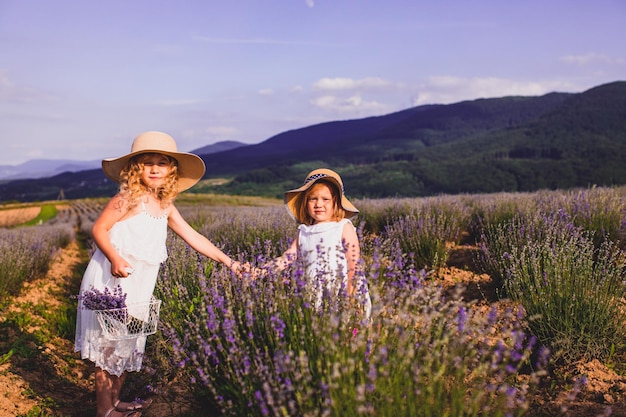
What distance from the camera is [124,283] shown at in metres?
3.04

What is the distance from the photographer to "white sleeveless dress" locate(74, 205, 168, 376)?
9.83 ft

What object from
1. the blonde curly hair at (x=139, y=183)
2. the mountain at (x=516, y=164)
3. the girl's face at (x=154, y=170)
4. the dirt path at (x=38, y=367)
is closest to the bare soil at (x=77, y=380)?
the dirt path at (x=38, y=367)

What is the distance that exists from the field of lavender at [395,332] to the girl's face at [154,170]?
73 cm

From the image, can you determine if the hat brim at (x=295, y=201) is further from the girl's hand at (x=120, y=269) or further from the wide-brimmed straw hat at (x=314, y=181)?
the girl's hand at (x=120, y=269)

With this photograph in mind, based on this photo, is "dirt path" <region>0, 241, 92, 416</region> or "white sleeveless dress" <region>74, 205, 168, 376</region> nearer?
"white sleeveless dress" <region>74, 205, 168, 376</region>

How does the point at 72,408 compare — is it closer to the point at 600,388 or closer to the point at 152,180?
the point at 152,180

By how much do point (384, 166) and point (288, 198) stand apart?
10640 centimetres

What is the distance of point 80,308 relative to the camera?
298cm

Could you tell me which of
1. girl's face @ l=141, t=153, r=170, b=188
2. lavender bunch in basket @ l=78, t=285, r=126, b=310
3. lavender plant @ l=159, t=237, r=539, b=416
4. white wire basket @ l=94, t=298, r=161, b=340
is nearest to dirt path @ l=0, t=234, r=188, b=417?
white wire basket @ l=94, t=298, r=161, b=340

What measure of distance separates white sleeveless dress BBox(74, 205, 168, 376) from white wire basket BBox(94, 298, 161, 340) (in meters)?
0.08

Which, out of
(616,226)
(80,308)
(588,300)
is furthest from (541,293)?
(80,308)

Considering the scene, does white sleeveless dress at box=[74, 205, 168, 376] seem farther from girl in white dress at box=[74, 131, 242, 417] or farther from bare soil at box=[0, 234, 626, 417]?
bare soil at box=[0, 234, 626, 417]

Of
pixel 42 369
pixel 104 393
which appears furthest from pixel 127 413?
pixel 42 369

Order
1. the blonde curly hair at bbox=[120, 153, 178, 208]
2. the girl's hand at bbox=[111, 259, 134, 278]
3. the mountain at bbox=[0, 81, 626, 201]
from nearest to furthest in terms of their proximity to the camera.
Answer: the girl's hand at bbox=[111, 259, 134, 278] < the blonde curly hair at bbox=[120, 153, 178, 208] < the mountain at bbox=[0, 81, 626, 201]
